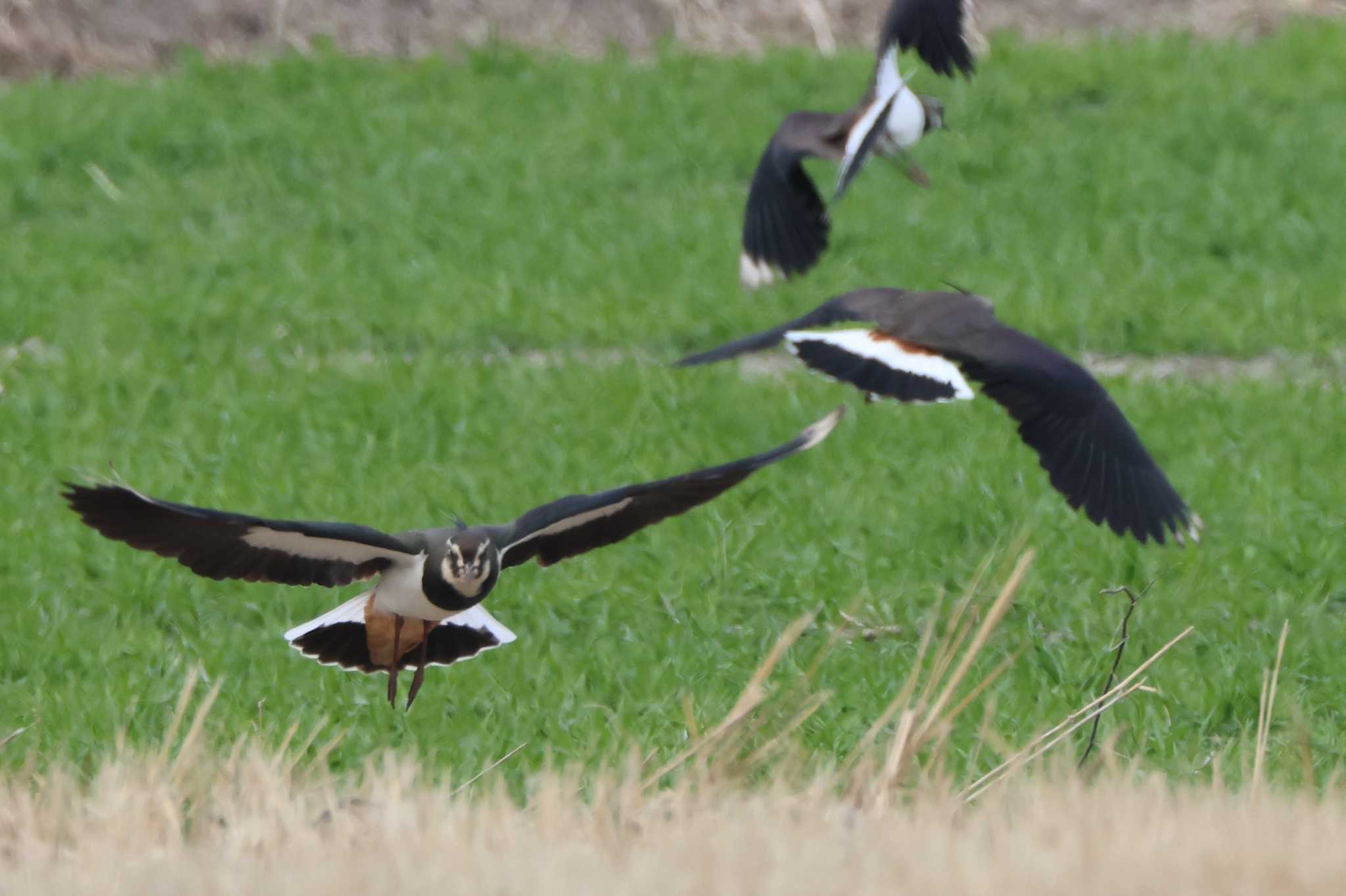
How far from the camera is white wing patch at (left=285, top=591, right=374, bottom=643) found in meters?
4.59

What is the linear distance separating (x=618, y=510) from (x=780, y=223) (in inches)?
80.5

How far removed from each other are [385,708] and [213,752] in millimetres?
614

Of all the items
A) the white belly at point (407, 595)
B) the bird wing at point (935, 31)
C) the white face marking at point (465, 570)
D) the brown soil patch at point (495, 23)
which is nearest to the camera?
the white face marking at point (465, 570)

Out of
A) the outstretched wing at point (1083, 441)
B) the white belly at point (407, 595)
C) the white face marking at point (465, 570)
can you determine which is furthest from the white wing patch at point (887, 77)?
the white face marking at point (465, 570)

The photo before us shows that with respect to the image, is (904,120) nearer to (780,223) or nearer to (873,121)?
(873,121)

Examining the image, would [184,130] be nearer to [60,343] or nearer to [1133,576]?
[60,343]

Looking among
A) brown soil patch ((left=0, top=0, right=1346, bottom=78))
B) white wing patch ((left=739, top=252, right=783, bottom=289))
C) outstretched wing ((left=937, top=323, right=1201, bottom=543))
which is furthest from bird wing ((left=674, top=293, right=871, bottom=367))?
brown soil patch ((left=0, top=0, right=1346, bottom=78))

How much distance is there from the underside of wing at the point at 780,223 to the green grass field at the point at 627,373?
0.83 m

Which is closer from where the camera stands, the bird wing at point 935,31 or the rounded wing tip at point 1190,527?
the rounded wing tip at point 1190,527

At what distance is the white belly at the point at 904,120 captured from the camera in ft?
19.9

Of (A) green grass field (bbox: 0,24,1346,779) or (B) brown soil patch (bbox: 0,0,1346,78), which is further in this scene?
(B) brown soil patch (bbox: 0,0,1346,78)

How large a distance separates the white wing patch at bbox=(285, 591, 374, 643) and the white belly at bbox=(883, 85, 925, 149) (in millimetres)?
2192

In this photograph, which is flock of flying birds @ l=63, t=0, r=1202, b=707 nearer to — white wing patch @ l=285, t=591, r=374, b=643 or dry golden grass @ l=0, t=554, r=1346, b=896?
white wing patch @ l=285, t=591, r=374, b=643

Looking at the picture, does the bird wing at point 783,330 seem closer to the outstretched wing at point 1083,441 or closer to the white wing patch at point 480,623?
the outstretched wing at point 1083,441
